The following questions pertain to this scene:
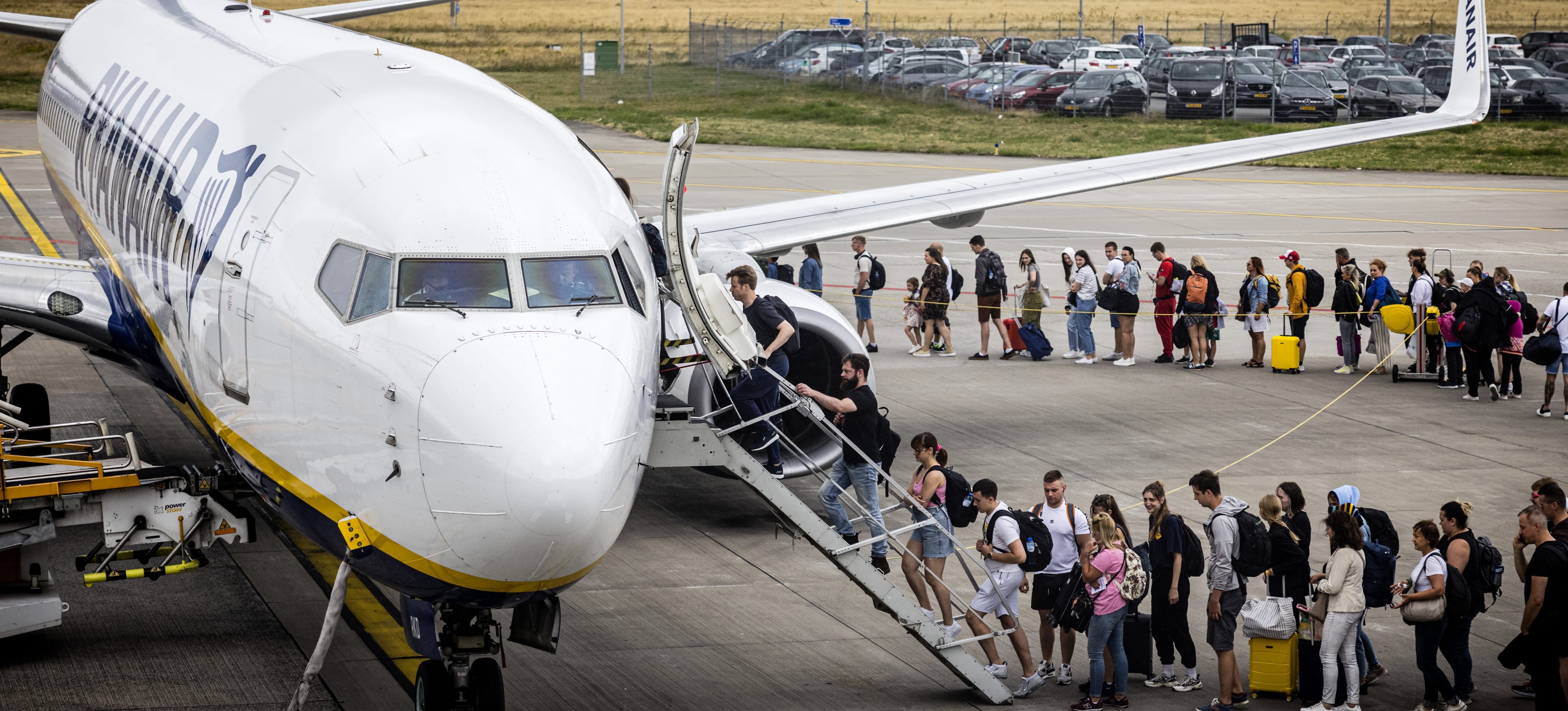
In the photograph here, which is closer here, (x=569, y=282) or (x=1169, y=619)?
(x=569, y=282)

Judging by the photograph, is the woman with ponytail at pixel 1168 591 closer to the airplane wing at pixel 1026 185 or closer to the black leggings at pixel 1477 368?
the airplane wing at pixel 1026 185

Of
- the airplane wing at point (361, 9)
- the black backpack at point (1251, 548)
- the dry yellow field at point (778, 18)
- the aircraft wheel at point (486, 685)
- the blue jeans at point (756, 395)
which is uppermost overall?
the dry yellow field at point (778, 18)

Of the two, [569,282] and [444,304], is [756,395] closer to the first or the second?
[569,282]

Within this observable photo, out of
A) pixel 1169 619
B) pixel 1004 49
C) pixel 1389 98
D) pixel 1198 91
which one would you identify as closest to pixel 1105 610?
pixel 1169 619

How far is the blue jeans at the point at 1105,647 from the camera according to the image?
12484 mm

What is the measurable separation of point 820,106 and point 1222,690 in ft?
181

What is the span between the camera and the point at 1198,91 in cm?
5888

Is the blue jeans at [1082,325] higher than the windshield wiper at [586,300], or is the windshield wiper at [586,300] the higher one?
the windshield wiper at [586,300]

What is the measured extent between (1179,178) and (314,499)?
1656 inches

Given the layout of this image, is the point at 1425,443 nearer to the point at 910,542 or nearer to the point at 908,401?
the point at 908,401

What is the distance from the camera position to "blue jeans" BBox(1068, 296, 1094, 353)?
2586 centimetres

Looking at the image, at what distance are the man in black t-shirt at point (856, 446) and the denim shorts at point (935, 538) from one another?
2.67ft

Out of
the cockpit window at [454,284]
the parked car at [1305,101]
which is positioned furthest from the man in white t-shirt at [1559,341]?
the parked car at [1305,101]

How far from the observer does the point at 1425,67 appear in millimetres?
61438
